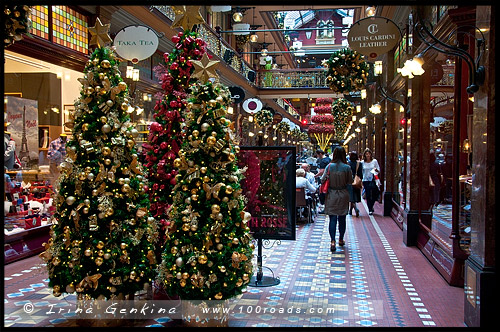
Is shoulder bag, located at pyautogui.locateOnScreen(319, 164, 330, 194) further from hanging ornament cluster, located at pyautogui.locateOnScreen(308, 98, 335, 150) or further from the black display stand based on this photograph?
hanging ornament cluster, located at pyautogui.locateOnScreen(308, 98, 335, 150)

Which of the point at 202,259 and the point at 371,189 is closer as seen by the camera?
the point at 202,259

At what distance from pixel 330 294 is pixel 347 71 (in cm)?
832

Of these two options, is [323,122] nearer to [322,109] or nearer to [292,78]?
[322,109]

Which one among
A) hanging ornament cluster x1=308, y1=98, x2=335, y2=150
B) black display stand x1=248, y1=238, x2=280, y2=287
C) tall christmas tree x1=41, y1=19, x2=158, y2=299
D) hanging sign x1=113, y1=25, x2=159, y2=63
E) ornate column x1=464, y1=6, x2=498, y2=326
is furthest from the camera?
hanging ornament cluster x1=308, y1=98, x2=335, y2=150

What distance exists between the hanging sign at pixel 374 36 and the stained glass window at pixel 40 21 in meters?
5.15

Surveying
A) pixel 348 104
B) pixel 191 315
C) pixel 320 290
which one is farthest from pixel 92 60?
pixel 348 104

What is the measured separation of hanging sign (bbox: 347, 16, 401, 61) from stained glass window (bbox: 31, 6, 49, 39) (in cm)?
515

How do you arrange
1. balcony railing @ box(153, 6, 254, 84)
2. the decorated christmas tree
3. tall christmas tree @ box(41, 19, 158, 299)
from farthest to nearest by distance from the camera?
balcony railing @ box(153, 6, 254, 84), the decorated christmas tree, tall christmas tree @ box(41, 19, 158, 299)

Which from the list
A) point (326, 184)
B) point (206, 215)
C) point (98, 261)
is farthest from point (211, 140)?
point (326, 184)

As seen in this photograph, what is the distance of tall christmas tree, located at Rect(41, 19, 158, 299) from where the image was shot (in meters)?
4.61

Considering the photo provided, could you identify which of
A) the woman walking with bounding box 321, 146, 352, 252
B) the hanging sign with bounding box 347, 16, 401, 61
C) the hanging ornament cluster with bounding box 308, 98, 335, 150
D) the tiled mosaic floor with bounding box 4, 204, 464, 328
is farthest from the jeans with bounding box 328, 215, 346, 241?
the hanging ornament cluster with bounding box 308, 98, 335, 150

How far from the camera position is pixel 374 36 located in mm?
8719

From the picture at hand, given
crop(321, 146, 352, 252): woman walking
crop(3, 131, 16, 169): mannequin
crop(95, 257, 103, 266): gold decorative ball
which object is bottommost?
crop(95, 257, 103, 266): gold decorative ball

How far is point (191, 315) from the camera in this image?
4.59 meters
